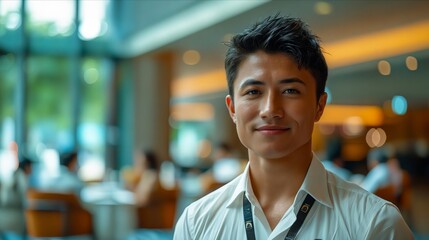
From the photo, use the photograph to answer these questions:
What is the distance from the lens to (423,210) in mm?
8438

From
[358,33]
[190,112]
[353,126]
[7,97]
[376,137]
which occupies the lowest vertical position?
[376,137]

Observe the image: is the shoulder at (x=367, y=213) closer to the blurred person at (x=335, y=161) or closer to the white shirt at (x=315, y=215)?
the white shirt at (x=315, y=215)

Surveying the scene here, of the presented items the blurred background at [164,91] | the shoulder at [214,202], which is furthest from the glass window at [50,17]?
the shoulder at [214,202]

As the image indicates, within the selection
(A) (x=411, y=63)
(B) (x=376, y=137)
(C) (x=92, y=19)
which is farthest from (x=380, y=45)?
(C) (x=92, y=19)

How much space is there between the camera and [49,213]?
711cm

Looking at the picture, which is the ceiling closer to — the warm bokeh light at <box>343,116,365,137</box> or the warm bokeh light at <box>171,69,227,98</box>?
the warm bokeh light at <box>343,116,365,137</box>

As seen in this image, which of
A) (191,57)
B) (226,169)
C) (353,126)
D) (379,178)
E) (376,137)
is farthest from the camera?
(191,57)

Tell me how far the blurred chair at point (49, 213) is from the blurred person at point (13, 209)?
0.12m

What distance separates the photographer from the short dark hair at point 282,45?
1472 millimetres

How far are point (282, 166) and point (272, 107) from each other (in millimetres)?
152

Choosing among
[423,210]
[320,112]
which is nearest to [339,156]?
[423,210]

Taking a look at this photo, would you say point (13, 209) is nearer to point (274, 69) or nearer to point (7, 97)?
point (7, 97)

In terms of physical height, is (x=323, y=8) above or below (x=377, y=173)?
above

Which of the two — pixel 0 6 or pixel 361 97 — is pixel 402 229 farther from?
pixel 0 6
